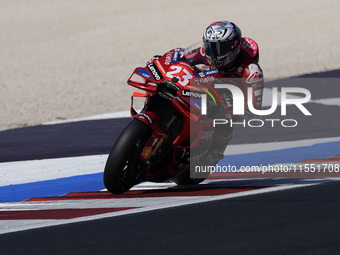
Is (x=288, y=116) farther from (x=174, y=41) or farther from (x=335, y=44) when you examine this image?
(x=174, y=41)

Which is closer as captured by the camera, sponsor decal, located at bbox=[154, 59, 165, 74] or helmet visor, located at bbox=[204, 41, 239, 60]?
sponsor decal, located at bbox=[154, 59, 165, 74]

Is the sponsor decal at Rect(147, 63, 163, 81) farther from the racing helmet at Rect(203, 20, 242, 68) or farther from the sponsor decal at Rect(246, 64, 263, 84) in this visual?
the sponsor decal at Rect(246, 64, 263, 84)

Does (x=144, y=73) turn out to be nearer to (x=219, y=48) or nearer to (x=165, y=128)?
(x=165, y=128)

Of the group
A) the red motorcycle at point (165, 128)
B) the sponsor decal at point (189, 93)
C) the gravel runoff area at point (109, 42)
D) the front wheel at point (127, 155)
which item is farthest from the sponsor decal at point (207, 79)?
the gravel runoff area at point (109, 42)

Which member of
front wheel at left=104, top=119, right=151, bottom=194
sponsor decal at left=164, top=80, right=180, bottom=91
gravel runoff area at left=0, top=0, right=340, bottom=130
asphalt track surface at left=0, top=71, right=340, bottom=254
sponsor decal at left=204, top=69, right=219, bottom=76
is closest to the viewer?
asphalt track surface at left=0, top=71, right=340, bottom=254

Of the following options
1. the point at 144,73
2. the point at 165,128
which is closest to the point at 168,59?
the point at 144,73

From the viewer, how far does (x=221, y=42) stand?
7730 mm

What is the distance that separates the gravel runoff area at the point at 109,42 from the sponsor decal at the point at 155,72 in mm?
6319

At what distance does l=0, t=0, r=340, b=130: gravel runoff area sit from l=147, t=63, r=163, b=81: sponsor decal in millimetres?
6319

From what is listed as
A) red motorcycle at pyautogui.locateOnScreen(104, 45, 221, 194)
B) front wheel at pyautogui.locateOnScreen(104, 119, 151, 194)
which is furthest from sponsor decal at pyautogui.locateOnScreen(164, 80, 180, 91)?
front wheel at pyautogui.locateOnScreen(104, 119, 151, 194)

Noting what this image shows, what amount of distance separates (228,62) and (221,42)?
233 millimetres

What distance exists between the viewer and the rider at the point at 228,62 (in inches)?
304

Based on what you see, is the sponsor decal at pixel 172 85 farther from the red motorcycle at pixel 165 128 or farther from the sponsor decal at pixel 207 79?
the sponsor decal at pixel 207 79

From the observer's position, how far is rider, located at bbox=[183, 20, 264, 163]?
7715 millimetres
